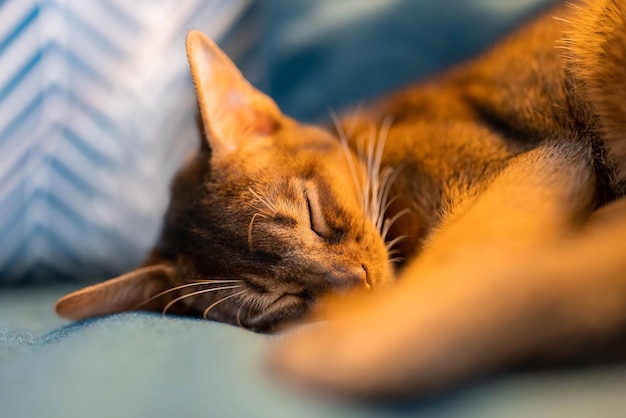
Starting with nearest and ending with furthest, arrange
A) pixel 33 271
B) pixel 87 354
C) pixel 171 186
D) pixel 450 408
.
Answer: pixel 450 408 → pixel 87 354 → pixel 171 186 → pixel 33 271

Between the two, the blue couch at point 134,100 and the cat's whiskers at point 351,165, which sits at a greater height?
the blue couch at point 134,100

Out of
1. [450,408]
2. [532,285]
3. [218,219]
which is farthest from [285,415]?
[218,219]

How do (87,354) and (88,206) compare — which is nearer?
(87,354)

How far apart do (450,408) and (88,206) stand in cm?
125

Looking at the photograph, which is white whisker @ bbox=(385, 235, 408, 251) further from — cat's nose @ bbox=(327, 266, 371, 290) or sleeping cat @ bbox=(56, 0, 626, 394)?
cat's nose @ bbox=(327, 266, 371, 290)

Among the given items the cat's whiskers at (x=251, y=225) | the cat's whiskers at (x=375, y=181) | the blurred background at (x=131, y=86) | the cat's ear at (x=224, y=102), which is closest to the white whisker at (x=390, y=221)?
the cat's whiskers at (x=375, y=181)

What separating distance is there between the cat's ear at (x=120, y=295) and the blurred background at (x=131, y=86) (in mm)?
390

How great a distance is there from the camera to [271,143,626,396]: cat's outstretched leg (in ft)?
1.98

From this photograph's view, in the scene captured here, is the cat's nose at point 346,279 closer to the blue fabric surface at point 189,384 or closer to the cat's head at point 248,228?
the cat's head at point 248,228

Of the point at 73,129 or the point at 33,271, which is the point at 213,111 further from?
the point at 33,271

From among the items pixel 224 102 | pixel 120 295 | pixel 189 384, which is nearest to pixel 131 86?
pixel 224 102

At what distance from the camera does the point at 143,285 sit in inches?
44.0

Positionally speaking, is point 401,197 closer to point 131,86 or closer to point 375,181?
point 375,181

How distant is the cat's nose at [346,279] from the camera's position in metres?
0.97
